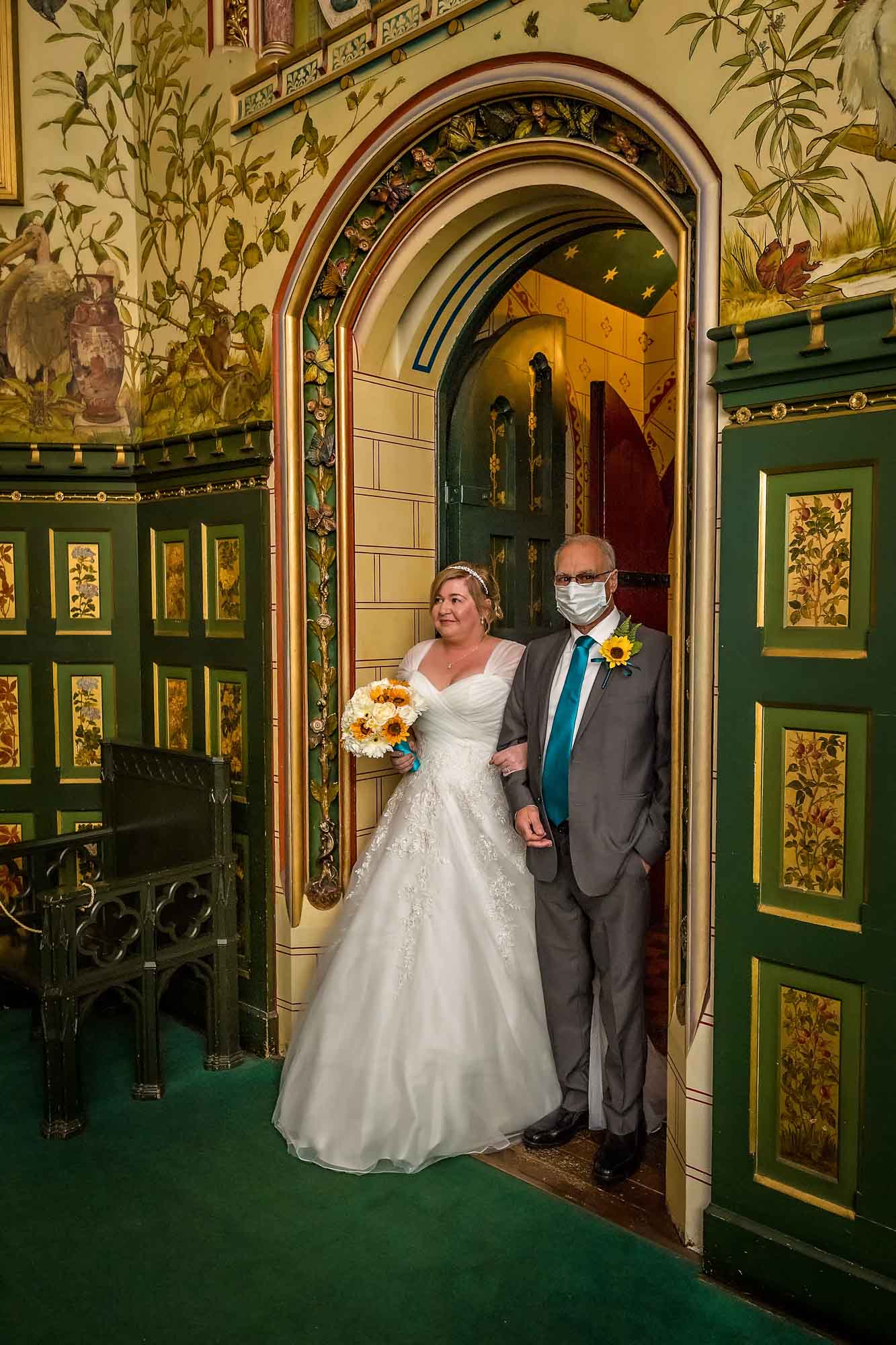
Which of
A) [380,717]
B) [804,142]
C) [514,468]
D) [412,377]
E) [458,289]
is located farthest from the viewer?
[514,468]

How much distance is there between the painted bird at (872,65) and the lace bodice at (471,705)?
184 cm

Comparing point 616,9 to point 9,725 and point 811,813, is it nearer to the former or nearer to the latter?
point 811,813

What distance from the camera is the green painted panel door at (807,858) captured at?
227 centimetres

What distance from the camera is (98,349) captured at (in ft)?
14.3

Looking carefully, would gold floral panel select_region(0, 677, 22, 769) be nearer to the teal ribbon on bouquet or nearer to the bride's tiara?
the teal ribbon on bouquet

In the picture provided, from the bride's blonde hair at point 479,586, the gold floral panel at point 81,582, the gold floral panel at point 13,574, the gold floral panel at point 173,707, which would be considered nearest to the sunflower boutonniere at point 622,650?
the bride's blonde hair at point 479,586

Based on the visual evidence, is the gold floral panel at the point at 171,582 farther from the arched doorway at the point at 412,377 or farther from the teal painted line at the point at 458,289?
the teal painted line at the point at 458,289

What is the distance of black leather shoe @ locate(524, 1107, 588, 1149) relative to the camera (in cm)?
315

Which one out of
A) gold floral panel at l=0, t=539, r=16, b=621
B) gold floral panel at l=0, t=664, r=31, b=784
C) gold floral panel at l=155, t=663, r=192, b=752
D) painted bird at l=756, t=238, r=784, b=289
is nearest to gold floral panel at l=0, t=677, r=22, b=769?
gold floral panel at l=0, t=664, r=31, b=784

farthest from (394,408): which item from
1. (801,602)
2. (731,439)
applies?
(801,602)

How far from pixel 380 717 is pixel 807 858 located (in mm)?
1519

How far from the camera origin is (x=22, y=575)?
14.4ft

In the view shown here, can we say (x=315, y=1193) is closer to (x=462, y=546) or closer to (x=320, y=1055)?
(x=320, y=1055)

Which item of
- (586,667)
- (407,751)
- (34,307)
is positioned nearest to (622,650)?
(586,667)
